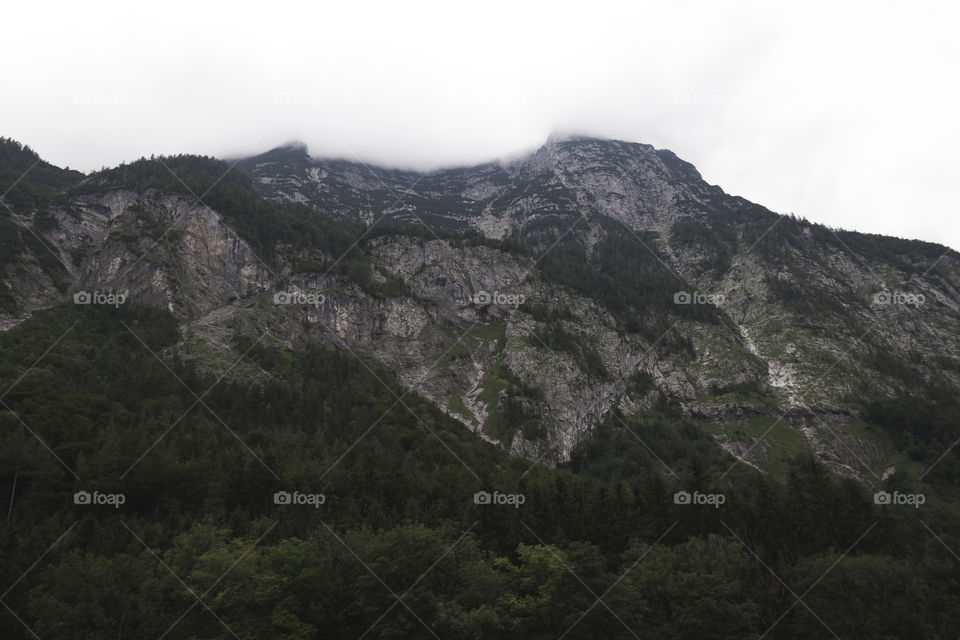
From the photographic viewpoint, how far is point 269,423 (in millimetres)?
113938

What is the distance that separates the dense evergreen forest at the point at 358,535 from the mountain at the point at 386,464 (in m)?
0.33

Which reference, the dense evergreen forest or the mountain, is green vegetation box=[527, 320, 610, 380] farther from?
the dense evergreen forest

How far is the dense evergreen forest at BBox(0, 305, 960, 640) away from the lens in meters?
41.3

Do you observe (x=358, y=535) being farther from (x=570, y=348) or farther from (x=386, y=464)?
(x=570, y=348)

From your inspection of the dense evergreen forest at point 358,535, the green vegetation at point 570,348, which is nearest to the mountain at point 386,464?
the dense evergreen forest at point 358,535

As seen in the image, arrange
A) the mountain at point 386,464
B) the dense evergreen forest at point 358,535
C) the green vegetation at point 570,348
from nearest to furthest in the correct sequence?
1. the dense evergreen forest at point 358,535
2. the mountain at point 386,464
3. the green vegetation at point 570,348

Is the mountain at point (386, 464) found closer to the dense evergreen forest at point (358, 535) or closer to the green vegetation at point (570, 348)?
the dense evergreen forest at point (358, 535)

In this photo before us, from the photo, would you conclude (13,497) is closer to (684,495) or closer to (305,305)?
(684,495)

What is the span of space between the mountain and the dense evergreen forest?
33 centimetres

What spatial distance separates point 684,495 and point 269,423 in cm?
8592

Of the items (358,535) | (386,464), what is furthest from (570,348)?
(358,535)

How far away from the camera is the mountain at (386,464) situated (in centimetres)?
4275

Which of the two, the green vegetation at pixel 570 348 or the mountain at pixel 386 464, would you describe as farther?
the green vegetation at pixel 570 348

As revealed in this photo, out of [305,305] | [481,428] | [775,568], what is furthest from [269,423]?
[775,568]
